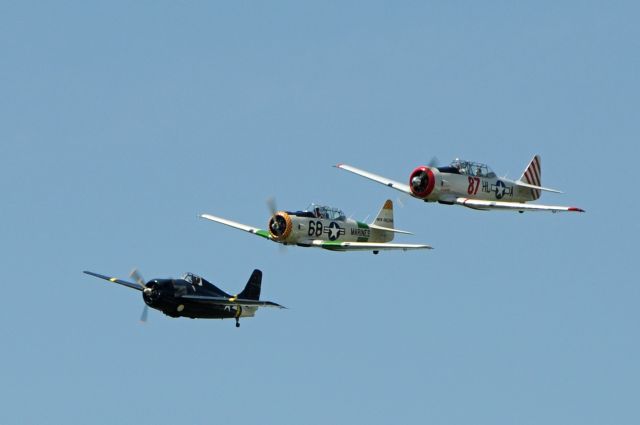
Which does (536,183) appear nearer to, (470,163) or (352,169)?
(470,163)

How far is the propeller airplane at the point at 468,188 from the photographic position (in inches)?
2908

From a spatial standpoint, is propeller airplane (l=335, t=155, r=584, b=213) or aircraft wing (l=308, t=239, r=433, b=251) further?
aircraft wing (l=308, t=239, r=433, b=251)

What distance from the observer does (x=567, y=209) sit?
68.9 m

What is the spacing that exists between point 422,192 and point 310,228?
7077 mm

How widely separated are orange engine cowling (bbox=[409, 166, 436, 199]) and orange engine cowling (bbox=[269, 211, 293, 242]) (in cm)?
720

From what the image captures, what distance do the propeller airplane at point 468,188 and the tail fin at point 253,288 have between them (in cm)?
1124

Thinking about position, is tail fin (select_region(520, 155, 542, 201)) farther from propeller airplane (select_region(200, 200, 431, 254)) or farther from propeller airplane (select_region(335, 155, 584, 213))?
propeller airplane (select_region(200, 200, 431, 254))

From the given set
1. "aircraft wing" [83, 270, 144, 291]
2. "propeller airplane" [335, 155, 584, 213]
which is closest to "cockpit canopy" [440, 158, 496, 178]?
"propeller airplane" [335, 155, 584, 213]

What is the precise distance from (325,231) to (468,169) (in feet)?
29.3

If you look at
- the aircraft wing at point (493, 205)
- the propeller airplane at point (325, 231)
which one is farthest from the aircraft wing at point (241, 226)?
the aircraft wing at point (493, 205)

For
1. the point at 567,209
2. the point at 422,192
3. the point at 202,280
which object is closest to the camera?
the point at 567,209

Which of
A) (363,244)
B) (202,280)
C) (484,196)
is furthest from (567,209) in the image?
(202,280)

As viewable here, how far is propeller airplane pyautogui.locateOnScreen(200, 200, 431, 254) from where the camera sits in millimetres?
76625

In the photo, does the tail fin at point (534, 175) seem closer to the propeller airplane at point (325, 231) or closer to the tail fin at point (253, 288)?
the propeller airplane at point (325, 231)
